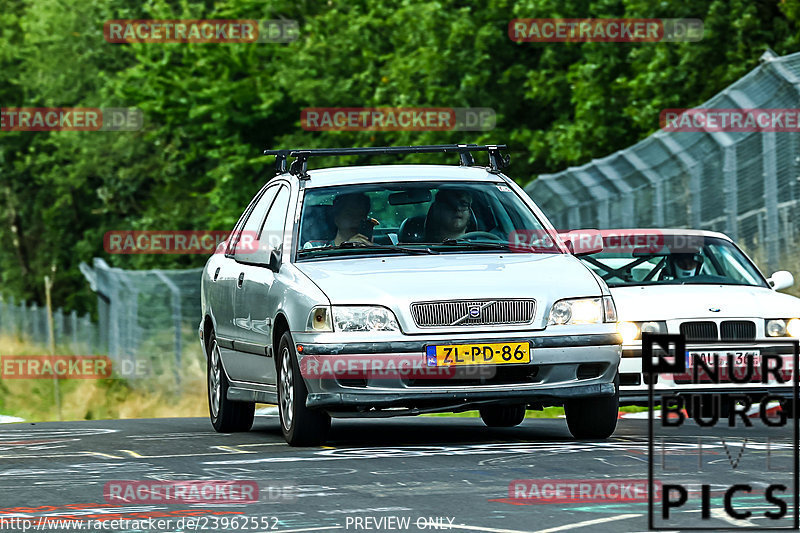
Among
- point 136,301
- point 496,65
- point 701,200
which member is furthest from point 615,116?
point 701,200

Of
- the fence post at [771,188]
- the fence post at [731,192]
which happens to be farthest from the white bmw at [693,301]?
the fence post at [731,192]

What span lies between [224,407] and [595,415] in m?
3.40

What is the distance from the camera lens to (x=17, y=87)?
2731 inches

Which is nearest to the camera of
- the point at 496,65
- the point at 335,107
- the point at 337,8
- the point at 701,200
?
the point at 701,200

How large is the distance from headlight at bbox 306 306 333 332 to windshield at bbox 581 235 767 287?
460cm

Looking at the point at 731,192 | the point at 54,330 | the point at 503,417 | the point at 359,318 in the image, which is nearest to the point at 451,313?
the point at 359,318

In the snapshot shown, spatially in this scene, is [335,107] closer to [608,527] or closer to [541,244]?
[541,244]

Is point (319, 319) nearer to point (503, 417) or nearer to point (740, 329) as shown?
point (503, 417)

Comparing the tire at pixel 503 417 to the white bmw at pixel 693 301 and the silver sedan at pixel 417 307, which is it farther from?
Answer: the silver sedan at pixel 417 307

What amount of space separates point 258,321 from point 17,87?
193ft

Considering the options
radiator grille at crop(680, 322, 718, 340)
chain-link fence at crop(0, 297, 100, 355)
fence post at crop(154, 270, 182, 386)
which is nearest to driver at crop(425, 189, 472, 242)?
radiator grille at crop(680, 322, 718, 340)

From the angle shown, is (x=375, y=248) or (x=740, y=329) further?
(x=740, y=329)

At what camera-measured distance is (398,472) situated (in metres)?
9.73

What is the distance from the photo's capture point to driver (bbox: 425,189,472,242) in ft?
40.3
